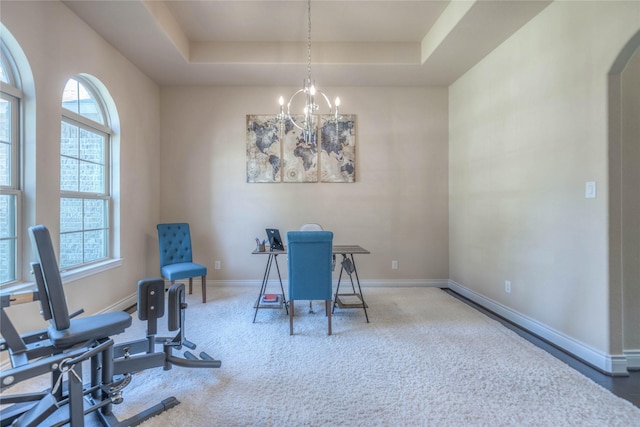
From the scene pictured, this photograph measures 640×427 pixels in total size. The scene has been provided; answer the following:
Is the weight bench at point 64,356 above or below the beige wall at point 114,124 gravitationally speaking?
below

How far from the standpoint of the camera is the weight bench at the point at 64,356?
136cm

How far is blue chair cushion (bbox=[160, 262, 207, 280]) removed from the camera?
11.0ft

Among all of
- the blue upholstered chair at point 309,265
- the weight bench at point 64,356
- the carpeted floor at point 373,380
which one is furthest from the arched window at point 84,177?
the blue upholstered chair at point 309,265

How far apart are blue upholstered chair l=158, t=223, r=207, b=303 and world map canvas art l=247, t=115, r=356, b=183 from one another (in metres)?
1.20

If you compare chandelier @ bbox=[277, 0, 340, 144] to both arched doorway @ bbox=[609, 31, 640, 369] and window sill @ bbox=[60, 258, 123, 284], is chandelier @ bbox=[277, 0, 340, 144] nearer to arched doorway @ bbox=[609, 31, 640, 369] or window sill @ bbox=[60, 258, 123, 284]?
arched doorway @ bbox=[609, 31, 640, 369]

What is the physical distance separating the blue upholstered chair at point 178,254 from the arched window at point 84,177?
584 mm

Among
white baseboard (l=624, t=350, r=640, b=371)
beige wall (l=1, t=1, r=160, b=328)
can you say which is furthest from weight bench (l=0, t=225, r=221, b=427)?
white baseboard (l=624, t=350, r=640, b=371)

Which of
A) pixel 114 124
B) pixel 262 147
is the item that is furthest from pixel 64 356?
pixel 262 147

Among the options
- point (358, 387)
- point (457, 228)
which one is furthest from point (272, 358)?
point (457, 228)

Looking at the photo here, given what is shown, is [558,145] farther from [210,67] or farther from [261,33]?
[210,67]

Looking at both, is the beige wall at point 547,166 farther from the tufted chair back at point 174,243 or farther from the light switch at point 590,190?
the tufted chair back at point 174,243

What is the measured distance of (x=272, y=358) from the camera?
7.44 feet

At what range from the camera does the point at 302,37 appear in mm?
3477

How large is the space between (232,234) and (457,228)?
327cm
